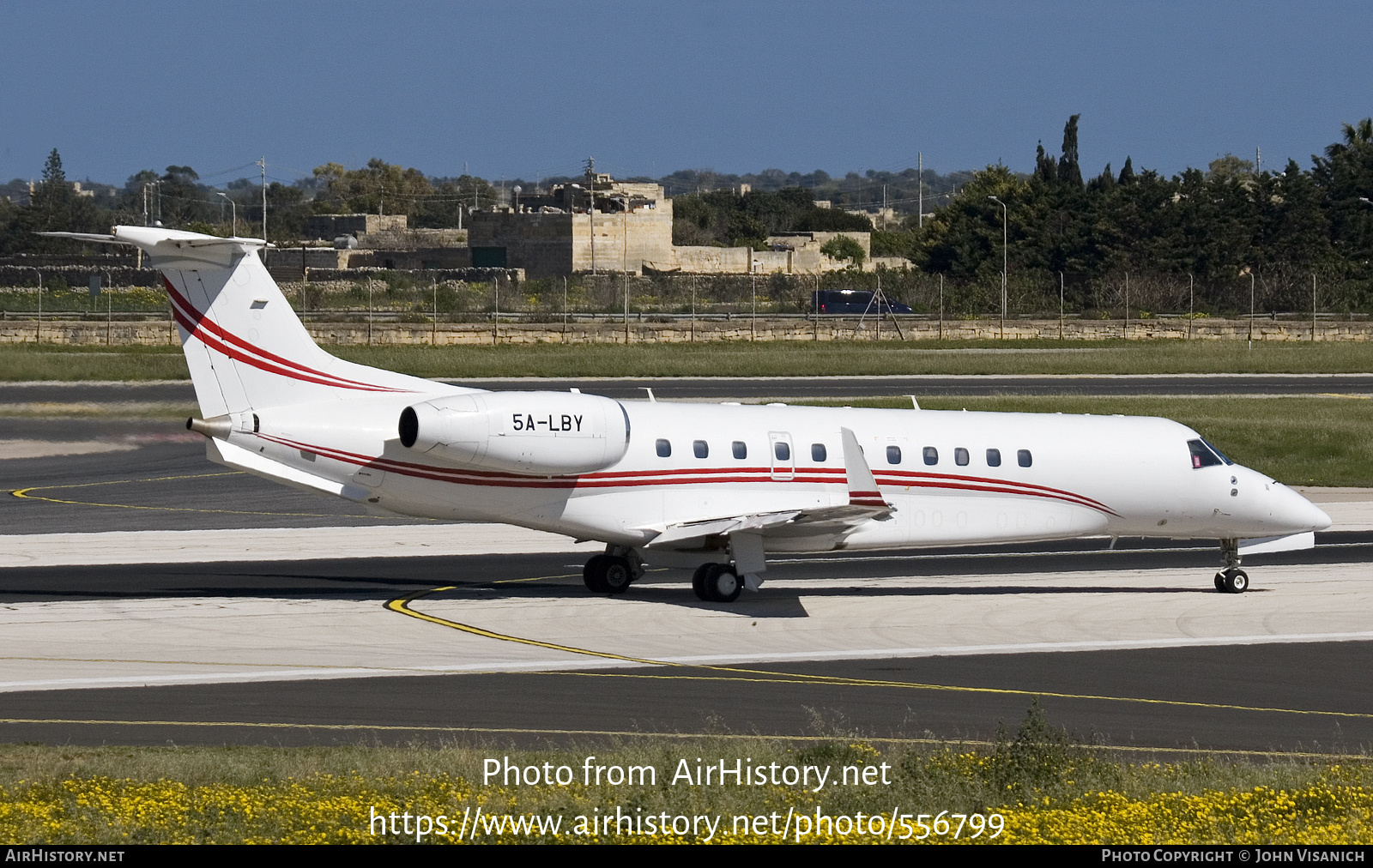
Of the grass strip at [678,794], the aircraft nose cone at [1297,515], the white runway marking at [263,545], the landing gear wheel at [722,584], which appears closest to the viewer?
the grass strip at [678,794]

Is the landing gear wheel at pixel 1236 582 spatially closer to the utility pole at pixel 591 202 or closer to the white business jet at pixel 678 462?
the white business jet at pixel 678 462

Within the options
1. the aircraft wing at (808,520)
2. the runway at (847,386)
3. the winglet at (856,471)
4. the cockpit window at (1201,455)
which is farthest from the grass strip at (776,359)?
the winglet at (856,471)

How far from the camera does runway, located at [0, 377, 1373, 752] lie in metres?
15.9

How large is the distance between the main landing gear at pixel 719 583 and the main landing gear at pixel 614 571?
4.17 feet

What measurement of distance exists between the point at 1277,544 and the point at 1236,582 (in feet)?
3.71

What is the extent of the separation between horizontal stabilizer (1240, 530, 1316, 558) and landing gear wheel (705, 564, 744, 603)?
334 inches

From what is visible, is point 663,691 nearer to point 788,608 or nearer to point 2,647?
point 788,608

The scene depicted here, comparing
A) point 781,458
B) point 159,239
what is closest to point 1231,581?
point 781,458

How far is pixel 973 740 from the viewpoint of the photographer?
586 inches

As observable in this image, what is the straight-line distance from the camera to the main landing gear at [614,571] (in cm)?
2384

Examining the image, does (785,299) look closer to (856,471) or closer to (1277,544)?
(1277,544)

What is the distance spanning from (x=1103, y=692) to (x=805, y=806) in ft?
23.7

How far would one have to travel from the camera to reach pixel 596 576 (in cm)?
2386

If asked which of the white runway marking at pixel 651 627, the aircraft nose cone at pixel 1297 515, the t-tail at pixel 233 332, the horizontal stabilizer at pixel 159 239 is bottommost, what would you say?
the white runway marking at pixel 651 627
